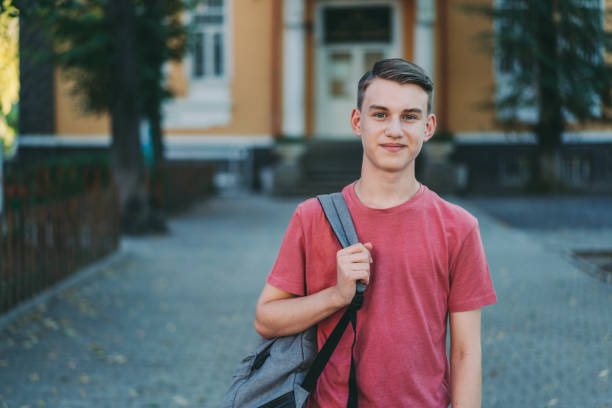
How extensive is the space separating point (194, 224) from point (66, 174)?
9.64 ft

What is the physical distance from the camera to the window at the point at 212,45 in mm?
24062

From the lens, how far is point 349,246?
2078 mm

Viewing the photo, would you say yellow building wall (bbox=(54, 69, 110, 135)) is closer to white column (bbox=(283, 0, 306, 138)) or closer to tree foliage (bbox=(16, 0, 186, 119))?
white column (bbox=(283, 0, 306, 138))

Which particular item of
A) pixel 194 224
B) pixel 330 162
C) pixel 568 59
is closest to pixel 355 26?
pixel 330 162

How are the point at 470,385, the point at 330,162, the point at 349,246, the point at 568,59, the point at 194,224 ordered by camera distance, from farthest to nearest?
the point at 330,162, the point at 568,59, the point at 194,224, the point at 470,385, the point at 349,246

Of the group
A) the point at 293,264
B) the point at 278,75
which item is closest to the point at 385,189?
the point at 293,264

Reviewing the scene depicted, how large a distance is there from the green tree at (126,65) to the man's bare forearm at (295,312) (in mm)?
9145

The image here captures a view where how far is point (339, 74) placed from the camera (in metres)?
24.2

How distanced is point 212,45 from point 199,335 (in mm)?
18709

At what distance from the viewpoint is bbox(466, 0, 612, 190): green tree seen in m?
18.8

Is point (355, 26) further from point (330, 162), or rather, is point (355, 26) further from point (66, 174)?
point (66, 174)

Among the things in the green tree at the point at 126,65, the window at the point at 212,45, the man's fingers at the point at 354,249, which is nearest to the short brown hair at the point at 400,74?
the man's fingers at the point at 354,249

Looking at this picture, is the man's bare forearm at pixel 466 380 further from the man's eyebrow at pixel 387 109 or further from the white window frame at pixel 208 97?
the white window frame at pixel 208 97

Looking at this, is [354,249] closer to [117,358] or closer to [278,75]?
[117,358]
